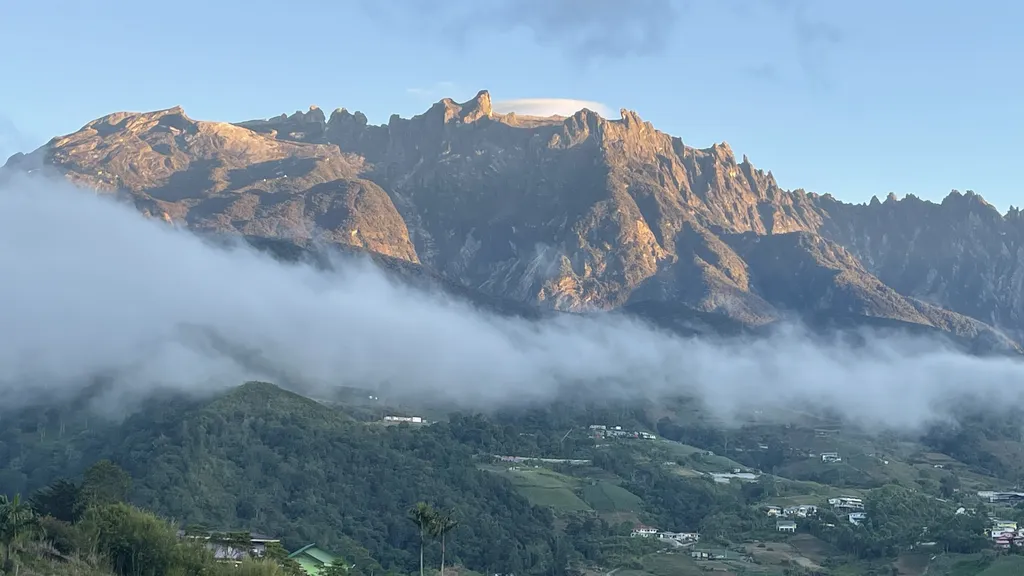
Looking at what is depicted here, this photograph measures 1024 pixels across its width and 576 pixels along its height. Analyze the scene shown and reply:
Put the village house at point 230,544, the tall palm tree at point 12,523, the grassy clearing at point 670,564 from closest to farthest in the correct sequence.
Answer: the tall palm tree at point 12,523 < the village house at point 230,544 < the grassy clearing at point 670,564

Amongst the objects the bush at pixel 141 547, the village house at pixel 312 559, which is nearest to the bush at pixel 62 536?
the bush at pixel 141 547

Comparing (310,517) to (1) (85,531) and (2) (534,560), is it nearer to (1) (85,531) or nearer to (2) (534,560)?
(2) (534,560)

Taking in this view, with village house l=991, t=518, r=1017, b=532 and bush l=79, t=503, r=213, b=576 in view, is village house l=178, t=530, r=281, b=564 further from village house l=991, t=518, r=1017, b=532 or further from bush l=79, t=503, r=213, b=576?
village house l=991, t=518, r=1017, b=532

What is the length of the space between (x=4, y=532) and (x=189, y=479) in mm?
94010

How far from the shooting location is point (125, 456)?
655ft

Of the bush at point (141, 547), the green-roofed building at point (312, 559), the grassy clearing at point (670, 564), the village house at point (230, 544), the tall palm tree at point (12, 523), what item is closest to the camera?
the tall palm tree at point (12, 523)

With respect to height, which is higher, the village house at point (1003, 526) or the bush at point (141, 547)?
the bush at point (141, 547)

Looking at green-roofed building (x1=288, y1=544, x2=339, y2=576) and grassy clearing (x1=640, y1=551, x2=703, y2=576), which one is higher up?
green-roofed building (x1=288, y1=544, x2=339, y2=576)

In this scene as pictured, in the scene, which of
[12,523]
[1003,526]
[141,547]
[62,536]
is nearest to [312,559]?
[141,547]

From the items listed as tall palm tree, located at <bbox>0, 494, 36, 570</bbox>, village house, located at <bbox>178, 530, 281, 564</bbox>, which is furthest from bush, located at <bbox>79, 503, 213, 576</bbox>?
village house, located at <bbox>178, 530, 281, 564</bbox>

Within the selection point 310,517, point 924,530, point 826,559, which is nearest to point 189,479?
point 310,517

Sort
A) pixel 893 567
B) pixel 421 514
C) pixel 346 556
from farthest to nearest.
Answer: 1. pixel 893 567
2. pixel 346 556
3. pixel 421 514

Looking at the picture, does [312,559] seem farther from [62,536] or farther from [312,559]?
[62,536]

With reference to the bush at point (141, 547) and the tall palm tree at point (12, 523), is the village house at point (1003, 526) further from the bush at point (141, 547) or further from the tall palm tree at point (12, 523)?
the tall palm tree at point (12, 523)
